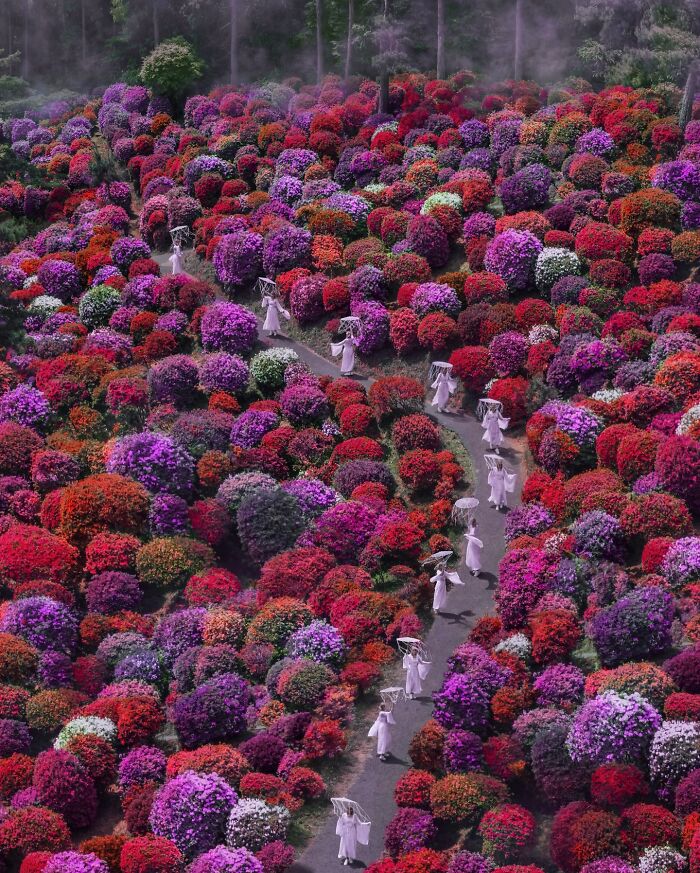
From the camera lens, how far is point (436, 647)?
27.7 meters

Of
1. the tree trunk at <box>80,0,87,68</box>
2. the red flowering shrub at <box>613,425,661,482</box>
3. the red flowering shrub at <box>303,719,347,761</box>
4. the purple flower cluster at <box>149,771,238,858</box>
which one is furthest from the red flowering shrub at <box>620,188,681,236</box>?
the tree trunk at <box>80,0,87,68</box>

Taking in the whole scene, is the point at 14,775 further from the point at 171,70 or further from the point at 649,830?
the point at 171,70

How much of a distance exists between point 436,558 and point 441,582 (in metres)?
0.75

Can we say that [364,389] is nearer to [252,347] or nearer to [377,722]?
[252,347]

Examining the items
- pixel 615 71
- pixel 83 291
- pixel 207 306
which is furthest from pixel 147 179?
pixel 615 71

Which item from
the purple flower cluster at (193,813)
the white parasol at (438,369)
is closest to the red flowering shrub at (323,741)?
the purple flower cluster at (193,813)

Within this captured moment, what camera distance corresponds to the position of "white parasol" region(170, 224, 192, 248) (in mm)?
44869

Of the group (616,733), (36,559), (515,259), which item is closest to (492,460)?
(515,259)

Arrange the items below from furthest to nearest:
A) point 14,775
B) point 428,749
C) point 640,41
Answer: point 640,41 < point 14,775 < point 428,749

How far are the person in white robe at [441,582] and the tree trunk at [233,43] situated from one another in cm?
3417

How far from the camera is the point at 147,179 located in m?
50.1

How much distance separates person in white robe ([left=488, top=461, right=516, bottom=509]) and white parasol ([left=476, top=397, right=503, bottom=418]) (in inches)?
78.3

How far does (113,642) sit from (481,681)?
26.9 feet

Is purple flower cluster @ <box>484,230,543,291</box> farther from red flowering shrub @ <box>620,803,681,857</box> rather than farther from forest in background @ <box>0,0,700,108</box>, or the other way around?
red flowering shrub @ <box>620,803,681,857</box>
